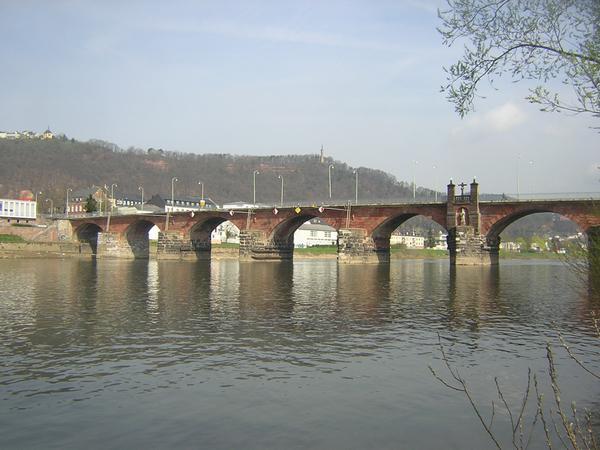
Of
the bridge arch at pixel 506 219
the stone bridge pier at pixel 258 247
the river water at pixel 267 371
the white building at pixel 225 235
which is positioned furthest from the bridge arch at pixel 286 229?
the white building at pixel 225 235

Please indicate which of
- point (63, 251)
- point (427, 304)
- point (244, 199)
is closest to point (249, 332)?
point (427, 304)

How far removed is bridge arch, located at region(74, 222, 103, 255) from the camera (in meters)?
108

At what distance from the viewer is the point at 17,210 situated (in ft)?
374

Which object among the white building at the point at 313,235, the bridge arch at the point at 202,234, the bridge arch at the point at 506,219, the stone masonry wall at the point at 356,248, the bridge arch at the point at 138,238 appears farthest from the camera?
the white building at the point at 313,235

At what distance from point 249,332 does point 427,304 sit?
40.3 ft

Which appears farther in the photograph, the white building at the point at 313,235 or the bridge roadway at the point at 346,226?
the white building at the point at 313,235

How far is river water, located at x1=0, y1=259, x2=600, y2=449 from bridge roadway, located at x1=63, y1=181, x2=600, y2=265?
37491 mm

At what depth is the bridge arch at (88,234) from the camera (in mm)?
107981

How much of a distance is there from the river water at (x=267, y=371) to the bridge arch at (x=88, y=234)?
85549 millimetres

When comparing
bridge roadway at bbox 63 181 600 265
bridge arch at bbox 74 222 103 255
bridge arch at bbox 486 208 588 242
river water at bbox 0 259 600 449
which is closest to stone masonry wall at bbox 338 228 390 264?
bridge roadway at bbox 63 181 600 265

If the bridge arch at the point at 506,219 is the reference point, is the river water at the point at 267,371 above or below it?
below

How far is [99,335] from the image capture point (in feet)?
58.2

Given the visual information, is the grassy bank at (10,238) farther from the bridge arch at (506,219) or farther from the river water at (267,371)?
the bridge arch at (506,219)

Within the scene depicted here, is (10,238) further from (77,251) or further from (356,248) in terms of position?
(356,248)
